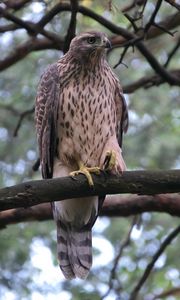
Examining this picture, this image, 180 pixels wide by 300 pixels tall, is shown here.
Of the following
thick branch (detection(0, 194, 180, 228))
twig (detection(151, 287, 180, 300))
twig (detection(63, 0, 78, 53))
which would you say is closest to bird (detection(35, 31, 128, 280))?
twig (detection(63, 0, 78, 53))

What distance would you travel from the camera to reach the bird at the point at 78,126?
18.4ft

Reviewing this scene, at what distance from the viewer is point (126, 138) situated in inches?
379

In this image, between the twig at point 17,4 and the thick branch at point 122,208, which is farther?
the twig at point 17,4

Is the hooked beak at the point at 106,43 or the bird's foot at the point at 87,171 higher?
the hooked beak at the point at 106,43

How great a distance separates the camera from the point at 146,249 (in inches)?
323

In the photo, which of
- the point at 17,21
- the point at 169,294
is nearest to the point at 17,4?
the point at 17,21

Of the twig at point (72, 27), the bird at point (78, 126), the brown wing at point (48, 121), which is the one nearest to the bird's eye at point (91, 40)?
the bird at point (78, 126)

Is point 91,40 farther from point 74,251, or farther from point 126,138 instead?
point 126,138

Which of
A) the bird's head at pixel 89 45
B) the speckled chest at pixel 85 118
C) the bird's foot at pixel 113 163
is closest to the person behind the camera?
the bird's foot at pixel 113 163

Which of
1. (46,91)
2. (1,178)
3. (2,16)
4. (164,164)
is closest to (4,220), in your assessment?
(46,91)

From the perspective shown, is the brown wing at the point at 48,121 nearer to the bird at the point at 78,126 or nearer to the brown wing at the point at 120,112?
the bird at the point at 78,126

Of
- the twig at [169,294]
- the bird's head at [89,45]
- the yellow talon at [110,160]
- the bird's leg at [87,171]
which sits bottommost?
the twig at [169,294]

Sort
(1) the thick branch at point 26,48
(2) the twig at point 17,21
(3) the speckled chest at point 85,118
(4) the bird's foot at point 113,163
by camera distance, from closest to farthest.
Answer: (4) the bird's foot at point 113,163 < (3) the speckled chest at point 85,118 < (2) the twig at point 17,21 < (1) the thick branch at point 26,48

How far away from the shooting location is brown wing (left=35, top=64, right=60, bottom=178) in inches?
221
